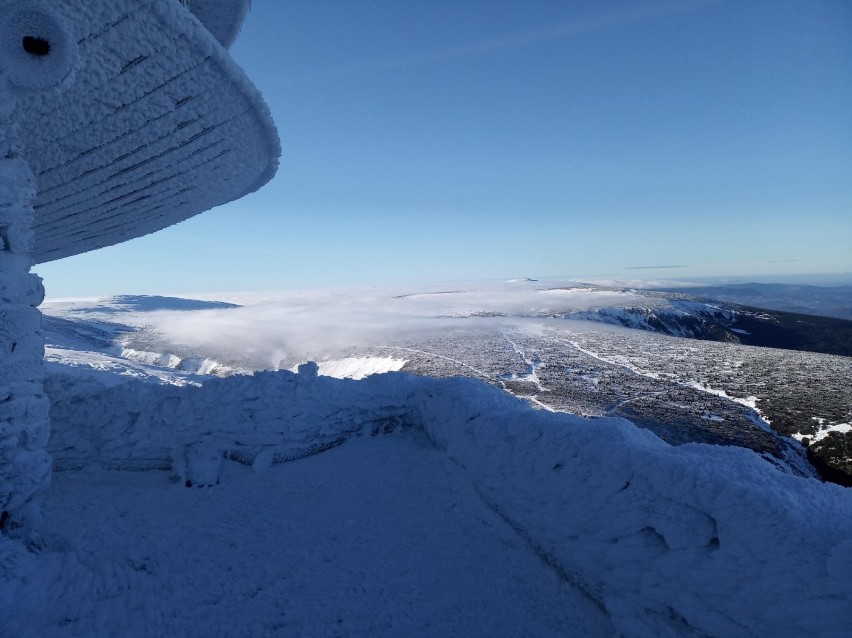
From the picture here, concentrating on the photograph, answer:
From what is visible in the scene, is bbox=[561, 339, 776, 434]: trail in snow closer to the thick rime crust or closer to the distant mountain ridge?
the thick rime crust

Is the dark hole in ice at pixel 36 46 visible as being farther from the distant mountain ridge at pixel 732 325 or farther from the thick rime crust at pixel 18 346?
the distant mountain ridge at pixel 732 325

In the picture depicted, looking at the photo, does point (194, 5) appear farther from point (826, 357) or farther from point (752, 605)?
point (826, 357)

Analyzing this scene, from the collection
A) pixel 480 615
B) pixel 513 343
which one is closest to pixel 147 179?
pixel 480 615

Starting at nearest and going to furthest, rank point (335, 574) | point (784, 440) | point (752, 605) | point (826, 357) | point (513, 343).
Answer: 1. point (752, 605)
2. point (335, 574)
3. point (784, 440)
4. point (826, 357)
5. point (513, 343)

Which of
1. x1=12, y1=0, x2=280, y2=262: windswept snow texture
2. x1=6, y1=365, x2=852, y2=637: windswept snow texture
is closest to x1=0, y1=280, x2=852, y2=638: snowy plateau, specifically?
x1=6, y1=365, x2=852, y2=637: windswept snow texture

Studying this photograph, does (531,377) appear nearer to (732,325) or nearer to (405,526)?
(405,526)

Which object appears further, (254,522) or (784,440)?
(784,440)

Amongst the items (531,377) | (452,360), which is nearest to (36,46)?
(531,377)

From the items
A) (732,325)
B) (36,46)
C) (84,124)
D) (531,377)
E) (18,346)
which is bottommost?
(732,325)
